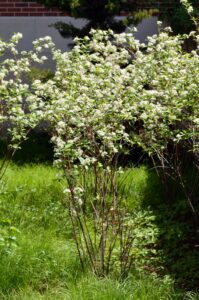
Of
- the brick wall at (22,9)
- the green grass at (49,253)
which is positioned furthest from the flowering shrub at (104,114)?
the brick wall at (22,9)

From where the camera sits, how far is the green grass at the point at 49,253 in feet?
14.3

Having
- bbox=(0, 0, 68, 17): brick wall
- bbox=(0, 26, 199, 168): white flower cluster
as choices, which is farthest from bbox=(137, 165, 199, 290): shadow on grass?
bbox=(0, 0, 68, 17): brick wall

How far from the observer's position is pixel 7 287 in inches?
180

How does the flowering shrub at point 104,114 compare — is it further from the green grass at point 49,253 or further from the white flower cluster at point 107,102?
the green grass at point 49,253

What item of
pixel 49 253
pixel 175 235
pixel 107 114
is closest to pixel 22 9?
pixel 175 235

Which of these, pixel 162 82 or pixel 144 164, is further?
pixel 144 164

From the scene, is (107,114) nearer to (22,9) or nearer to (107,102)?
(107,102)

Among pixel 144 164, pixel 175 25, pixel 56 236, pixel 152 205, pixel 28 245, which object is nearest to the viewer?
pixel 28 245

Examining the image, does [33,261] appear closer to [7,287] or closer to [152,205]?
[7,287]

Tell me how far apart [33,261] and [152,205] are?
186 cm

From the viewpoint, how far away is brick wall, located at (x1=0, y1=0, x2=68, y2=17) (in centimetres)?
1152

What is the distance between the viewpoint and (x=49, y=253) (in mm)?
5062

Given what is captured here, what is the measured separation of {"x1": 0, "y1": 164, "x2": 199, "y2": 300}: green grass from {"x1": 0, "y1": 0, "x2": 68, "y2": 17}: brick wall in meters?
5.29

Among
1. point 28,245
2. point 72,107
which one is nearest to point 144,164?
point 28,245
